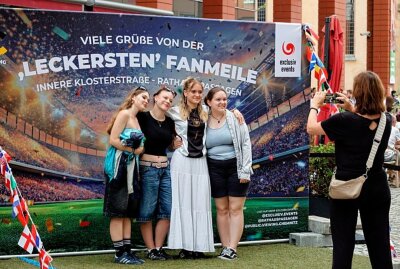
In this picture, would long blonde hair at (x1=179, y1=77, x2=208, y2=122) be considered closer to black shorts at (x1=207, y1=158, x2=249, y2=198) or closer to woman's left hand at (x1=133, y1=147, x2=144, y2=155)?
black shorts at (x1=207, y1=158, x2=249, y2=198)

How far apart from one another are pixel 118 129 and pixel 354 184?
284cm

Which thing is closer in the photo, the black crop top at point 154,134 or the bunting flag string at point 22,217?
the bunting flag string at point 22,217

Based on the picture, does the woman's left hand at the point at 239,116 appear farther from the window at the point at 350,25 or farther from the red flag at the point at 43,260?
the window at the point at 350,25

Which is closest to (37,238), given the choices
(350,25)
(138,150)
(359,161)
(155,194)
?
(138,150)

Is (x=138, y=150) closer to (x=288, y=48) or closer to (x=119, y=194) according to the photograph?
(x=119, y=194)

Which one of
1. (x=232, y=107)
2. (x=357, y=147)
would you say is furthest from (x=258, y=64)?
(x=357, y=147)

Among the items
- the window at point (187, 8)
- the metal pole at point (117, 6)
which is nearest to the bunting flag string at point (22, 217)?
the metal pole at point (117, 6)

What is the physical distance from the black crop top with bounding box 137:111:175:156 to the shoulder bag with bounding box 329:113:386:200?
265cm

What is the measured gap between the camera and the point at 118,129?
9227mm

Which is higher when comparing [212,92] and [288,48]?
[288,48]

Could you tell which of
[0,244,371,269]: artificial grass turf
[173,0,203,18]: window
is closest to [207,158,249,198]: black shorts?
[0,244,371,269]: artificial grass turf

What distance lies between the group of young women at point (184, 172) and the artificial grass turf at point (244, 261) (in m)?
0.17

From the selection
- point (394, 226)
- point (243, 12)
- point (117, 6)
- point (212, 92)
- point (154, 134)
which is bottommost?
point (394, 226)

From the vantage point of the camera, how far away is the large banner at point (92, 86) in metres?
9.20
